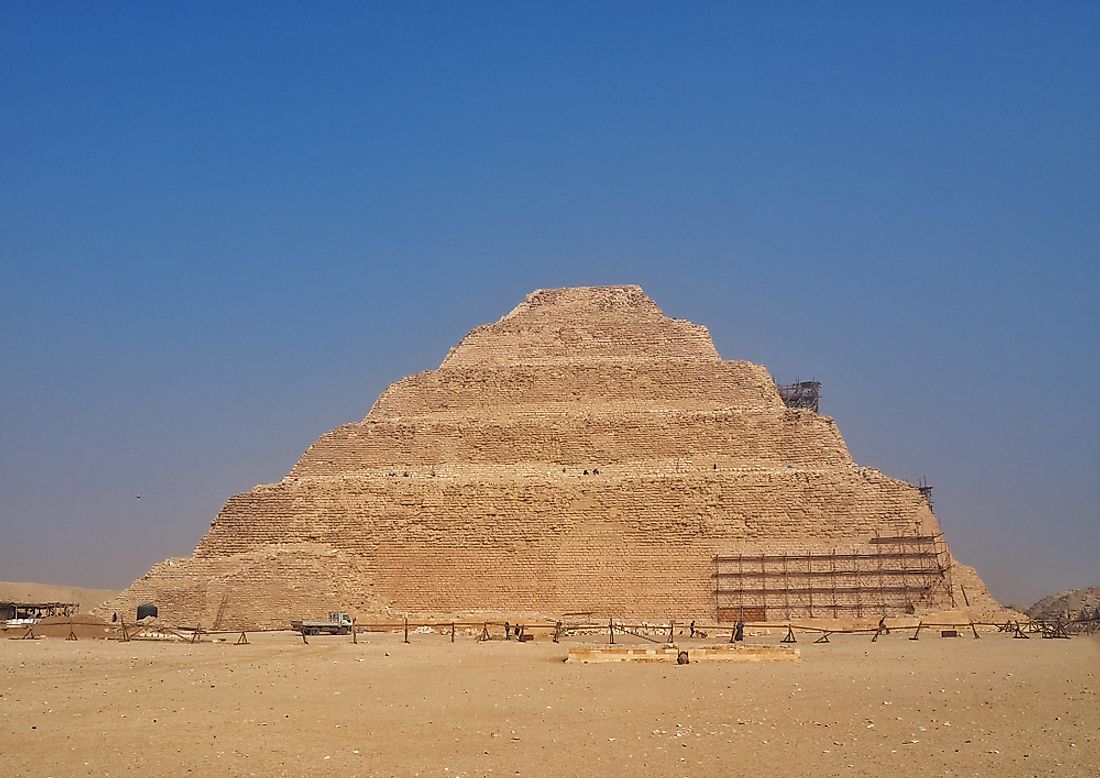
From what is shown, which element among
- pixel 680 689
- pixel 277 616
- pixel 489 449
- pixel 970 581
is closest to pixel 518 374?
pixel 489 449

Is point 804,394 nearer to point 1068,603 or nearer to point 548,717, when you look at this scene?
point 1068,603

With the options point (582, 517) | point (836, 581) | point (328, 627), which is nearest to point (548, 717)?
point (328, 627)

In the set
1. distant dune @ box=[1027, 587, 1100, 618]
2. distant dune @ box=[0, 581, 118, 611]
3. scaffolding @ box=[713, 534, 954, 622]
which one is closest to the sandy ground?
scaffolding @ box=[713, 534, 954, 622]

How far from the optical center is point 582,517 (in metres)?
35.3

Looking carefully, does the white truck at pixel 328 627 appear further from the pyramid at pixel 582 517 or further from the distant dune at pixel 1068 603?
the distant dune at pixel 1068 603

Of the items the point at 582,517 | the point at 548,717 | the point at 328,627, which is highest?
the point at 582,517

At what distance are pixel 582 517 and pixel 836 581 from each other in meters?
7.27

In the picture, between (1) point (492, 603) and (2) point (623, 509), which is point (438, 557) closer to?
(1) point (492, 603)

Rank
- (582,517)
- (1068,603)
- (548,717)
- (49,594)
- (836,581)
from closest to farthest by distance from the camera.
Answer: (548,717), (836,581), (582,517), (1068,603), (49,594)

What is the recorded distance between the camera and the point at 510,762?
10.1 meters

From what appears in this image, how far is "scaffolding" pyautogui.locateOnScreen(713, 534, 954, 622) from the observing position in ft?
107

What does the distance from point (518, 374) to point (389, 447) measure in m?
5.22

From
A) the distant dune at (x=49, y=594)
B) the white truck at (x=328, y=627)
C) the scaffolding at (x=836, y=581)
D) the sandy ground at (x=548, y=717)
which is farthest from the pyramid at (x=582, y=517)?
the distant dune at (x=49, y=594)

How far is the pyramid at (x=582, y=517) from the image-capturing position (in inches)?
1308
